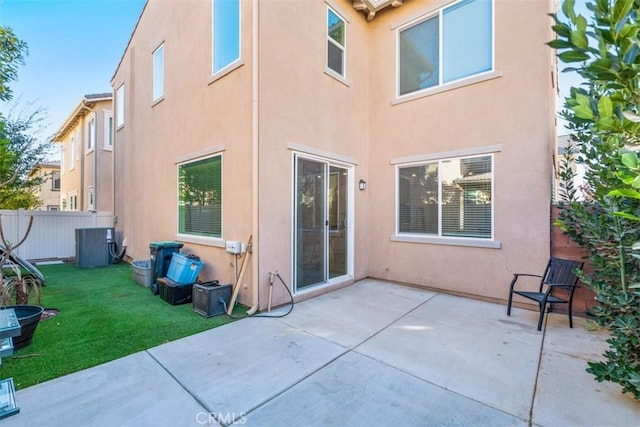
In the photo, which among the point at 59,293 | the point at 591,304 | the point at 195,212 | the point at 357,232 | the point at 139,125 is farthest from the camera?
the point at 139,125

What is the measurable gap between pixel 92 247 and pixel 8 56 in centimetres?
558

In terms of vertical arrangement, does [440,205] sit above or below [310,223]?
above

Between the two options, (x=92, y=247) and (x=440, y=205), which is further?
(x=92, y=247)

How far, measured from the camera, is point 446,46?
6.21 meters

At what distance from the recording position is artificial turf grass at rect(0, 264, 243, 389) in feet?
10.3

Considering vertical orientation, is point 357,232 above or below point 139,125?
below

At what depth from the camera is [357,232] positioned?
6.95 metres

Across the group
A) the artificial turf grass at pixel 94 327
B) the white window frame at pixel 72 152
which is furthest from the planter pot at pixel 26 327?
the white window frame at pixel 72 152

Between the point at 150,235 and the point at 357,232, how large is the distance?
Result: 572 cm

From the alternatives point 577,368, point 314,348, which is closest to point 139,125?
point 314,348

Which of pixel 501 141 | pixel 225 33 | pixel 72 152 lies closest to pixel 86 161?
pixel 72 152

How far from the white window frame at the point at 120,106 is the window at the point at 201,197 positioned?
566cm

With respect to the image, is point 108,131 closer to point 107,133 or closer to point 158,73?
point 107,133

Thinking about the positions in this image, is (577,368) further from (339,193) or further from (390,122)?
(390,122)
